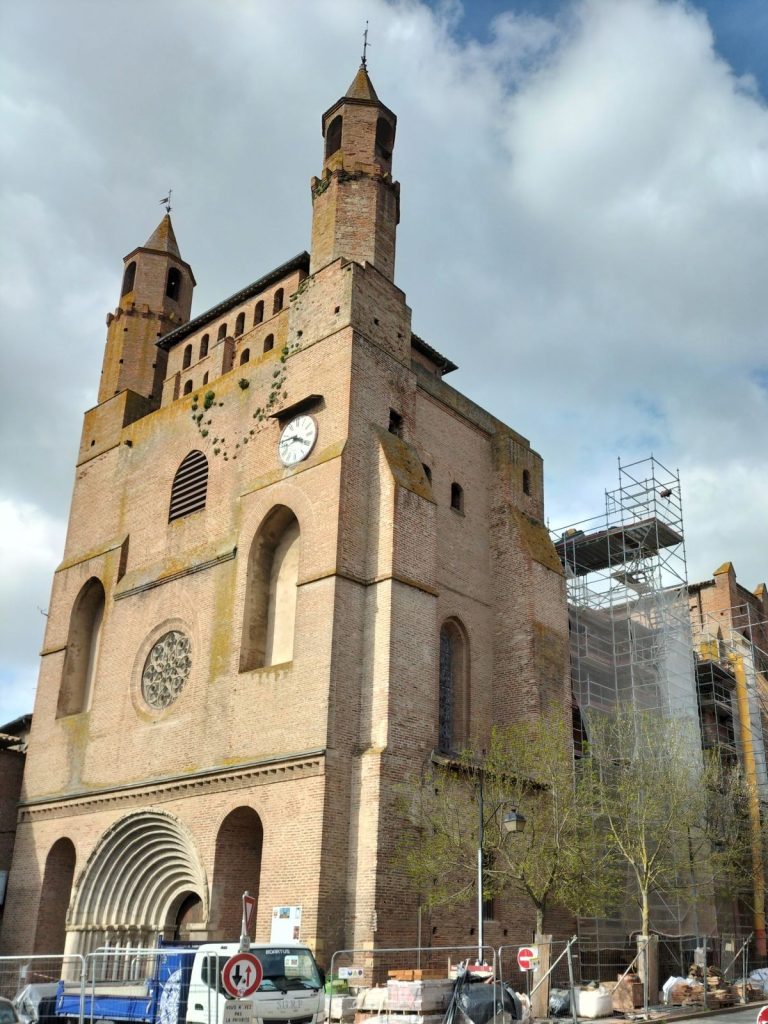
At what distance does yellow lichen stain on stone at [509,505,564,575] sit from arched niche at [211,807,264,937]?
960 centimetres

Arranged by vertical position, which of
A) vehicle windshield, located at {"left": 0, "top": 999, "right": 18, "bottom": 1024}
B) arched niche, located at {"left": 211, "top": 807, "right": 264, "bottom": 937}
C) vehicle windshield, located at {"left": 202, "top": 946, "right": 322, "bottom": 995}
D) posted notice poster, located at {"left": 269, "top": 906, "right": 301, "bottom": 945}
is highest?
arched niche, located at {"left": 211, "top": 807, "right": 264, "bottom": 937}

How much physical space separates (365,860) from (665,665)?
1333 cm

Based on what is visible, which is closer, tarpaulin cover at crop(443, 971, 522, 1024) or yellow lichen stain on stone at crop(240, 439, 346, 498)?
tarpaulin cover at crop(443, 971, 522, 1024)

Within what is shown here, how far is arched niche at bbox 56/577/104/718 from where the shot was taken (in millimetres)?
27516

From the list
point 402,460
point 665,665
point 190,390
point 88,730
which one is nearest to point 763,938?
point 665,665

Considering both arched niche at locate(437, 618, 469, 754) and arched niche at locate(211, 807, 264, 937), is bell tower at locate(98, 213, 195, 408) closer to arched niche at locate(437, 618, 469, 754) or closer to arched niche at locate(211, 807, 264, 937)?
arched niche at locate(437, 618, 469, 754)

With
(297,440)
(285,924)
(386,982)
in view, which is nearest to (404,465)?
(297,440)

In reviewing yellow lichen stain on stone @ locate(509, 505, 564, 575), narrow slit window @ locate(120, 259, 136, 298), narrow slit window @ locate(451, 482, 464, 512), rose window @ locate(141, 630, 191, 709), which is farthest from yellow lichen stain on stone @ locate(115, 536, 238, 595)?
narrow slit window @ locate(120, 259, 136, 298)

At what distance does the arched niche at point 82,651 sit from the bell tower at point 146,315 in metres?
6.50

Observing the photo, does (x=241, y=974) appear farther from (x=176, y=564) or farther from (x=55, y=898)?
(x=55, y=898)

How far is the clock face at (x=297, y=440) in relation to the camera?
910 inches

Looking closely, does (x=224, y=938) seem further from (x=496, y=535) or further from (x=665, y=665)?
(x=665, y=665)

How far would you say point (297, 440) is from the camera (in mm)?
23547

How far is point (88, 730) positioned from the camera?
84.6ft
